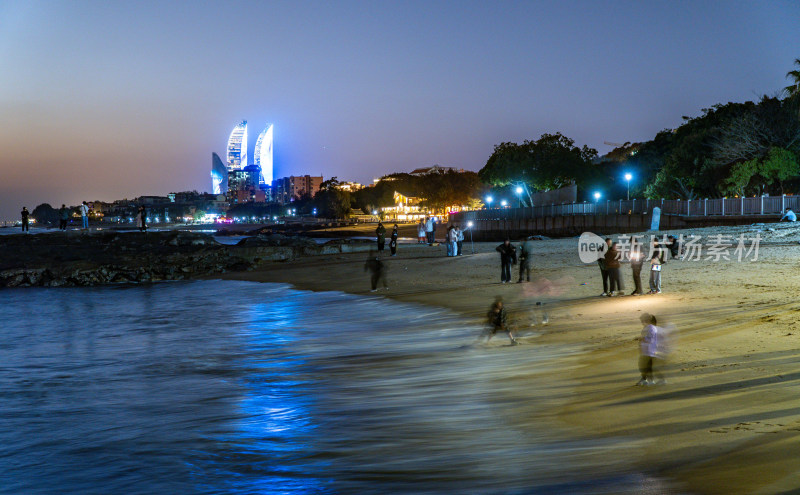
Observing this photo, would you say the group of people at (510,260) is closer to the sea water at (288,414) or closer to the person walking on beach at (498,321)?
the sea water at (288,414)

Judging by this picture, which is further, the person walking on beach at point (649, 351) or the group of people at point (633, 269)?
the group of people at point (633, 269)

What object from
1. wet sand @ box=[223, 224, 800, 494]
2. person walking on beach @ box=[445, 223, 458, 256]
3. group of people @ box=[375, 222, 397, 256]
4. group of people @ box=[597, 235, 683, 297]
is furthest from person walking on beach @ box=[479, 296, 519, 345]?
group of people @ box=[375, 222, 397, 256]

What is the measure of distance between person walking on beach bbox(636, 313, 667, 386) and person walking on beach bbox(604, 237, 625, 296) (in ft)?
25.2

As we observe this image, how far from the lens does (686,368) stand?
30.0 feet

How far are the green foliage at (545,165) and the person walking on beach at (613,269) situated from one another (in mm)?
56819

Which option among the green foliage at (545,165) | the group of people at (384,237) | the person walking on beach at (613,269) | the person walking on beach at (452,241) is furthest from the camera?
the green foliage at (545,165)

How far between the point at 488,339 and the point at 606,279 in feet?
18.7

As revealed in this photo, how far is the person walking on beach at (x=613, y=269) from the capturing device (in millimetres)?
16047

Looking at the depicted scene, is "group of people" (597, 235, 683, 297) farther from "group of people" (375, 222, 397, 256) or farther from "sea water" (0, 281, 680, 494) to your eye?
"group of people" (375, 222, 397, 256)

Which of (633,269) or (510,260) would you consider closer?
(633,269)

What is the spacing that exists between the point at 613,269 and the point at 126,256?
31.5 meters

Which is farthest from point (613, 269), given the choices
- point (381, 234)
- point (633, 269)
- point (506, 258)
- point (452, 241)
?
point (381, 234)

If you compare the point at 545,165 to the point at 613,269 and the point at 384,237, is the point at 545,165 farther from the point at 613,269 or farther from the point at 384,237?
the point at 613,269

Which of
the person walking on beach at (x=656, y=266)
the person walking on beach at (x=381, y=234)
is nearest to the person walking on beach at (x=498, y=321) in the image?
the person walking on beach at (x=656, y=266)
